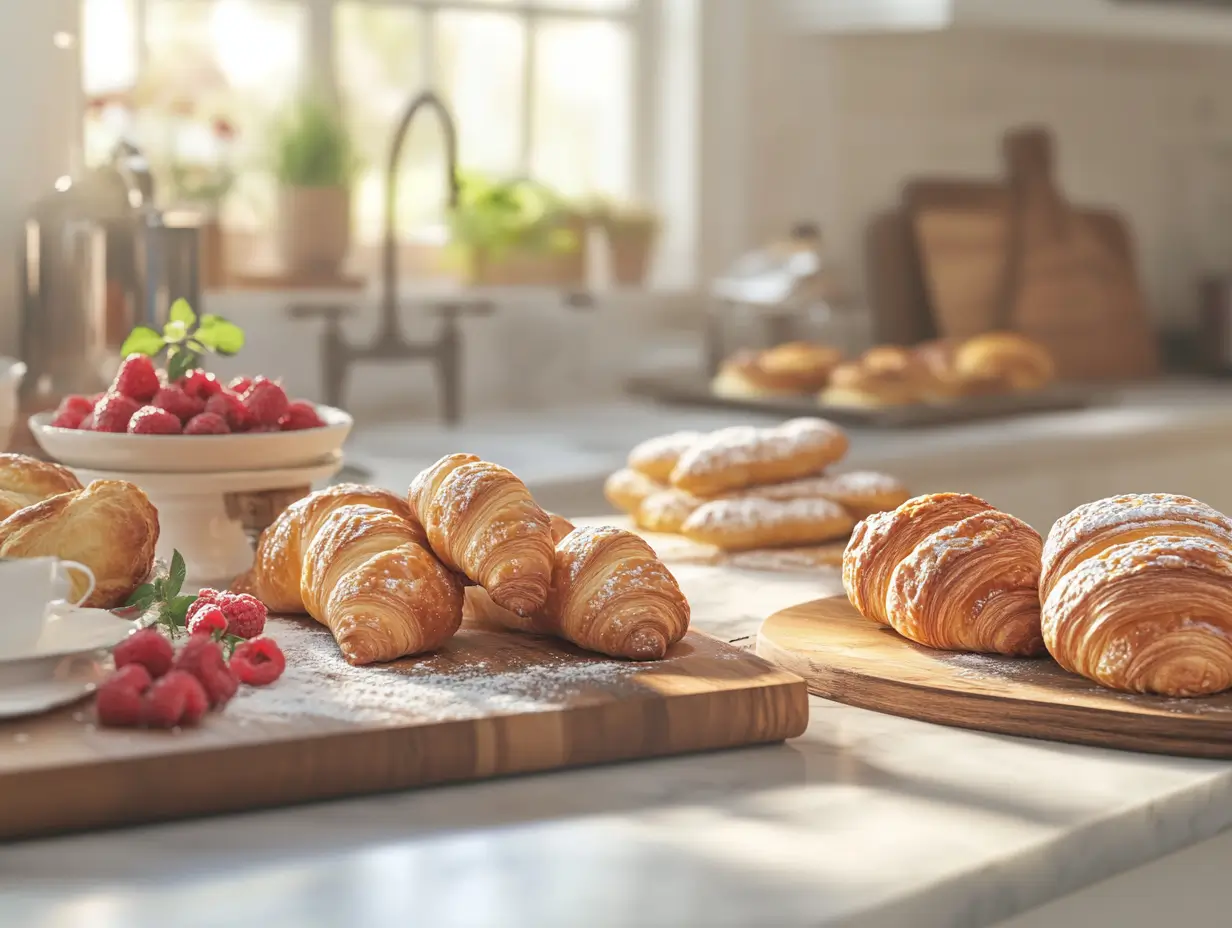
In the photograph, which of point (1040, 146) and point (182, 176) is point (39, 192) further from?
point (1040, 146)

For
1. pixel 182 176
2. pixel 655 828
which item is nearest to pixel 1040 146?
pixel 182 176

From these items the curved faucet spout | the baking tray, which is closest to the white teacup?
the curved faucet spout

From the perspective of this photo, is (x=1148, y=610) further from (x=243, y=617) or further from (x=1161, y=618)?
(x=243, y=617)

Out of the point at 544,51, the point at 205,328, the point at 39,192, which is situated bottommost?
the point at 205,328

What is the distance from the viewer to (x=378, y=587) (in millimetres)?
889

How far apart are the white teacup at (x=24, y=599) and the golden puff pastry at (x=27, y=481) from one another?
247mm

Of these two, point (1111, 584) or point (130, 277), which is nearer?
point (1111, 584)

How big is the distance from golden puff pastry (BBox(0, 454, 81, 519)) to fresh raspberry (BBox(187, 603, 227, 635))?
21 cm

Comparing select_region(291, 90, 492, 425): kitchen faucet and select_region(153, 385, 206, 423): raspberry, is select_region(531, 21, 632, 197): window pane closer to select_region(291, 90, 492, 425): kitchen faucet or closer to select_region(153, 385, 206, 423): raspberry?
select_region(291, 90, 492, 425): kitchen faucet

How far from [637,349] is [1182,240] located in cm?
177

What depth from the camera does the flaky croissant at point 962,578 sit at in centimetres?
96

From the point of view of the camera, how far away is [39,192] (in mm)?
1971

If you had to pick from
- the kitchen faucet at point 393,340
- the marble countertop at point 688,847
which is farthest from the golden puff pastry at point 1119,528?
the kitchen faucet at point 393,340

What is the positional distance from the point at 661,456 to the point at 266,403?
447mm
